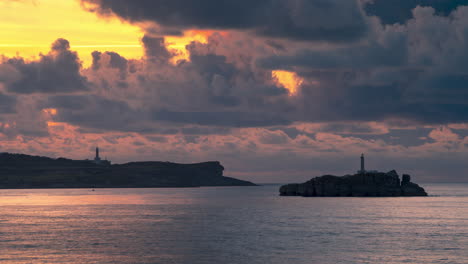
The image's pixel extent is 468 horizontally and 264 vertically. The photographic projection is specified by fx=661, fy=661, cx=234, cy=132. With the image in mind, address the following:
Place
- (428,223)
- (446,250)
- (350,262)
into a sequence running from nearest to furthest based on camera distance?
(350,262) < (446,250) < (428,223)

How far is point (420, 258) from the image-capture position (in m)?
83.4

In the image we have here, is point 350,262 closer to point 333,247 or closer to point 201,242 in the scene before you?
point 333,247

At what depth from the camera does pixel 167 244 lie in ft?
323

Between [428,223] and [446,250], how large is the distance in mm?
50331

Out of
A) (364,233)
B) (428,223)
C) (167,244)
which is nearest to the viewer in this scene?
(167,244)

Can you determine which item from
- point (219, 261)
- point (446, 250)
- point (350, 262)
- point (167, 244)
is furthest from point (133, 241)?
point (446, 250)

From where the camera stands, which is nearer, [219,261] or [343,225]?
[219,261]

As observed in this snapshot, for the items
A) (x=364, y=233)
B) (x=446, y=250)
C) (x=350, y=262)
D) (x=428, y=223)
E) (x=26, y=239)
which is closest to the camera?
(x=350, y=262)

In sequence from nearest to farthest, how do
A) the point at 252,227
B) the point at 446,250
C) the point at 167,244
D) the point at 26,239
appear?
the point at 446,250 < the point at 167,244 < the point at 26,239 < the point at 252,227

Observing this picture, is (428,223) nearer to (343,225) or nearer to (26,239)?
(343,225)

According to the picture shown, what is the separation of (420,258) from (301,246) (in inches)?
728

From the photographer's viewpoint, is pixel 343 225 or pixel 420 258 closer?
pixel 420 258

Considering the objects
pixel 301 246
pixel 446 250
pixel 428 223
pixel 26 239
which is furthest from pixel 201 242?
pixel 428 223

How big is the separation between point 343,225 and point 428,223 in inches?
792
